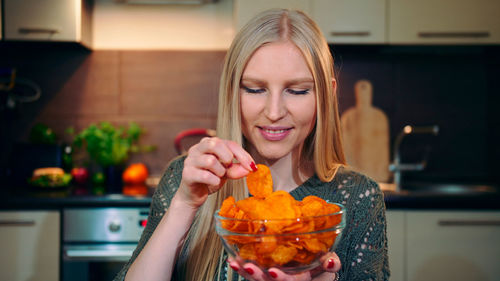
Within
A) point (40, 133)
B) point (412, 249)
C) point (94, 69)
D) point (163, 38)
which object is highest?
point (163, 38)

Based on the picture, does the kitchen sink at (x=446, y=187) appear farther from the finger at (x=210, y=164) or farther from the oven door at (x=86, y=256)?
the finger at (x=210, y=164)

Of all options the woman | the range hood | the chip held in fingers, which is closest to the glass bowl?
the chip held in fingers

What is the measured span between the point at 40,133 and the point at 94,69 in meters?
0.48

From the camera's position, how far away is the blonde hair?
102 centimetres

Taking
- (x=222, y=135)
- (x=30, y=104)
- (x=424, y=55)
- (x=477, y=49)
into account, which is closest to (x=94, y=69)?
Result: (x=30, y=104)

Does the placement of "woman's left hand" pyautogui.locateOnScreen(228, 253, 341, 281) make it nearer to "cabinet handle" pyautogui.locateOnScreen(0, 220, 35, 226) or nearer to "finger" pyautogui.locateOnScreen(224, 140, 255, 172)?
"finger" pyautogui.locateOnScreen(224, 140, 255, 172)

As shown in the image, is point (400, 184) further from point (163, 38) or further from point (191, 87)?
point (163, 38)

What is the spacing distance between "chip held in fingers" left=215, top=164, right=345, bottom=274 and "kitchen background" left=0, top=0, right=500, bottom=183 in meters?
1.97

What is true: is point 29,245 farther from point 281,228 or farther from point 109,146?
point 281,228

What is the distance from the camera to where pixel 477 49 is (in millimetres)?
2496

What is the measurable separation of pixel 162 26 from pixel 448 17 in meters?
1.60

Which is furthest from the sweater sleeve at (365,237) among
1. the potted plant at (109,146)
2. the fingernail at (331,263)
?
the potted plant at (109,146)

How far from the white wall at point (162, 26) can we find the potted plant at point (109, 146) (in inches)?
20.3

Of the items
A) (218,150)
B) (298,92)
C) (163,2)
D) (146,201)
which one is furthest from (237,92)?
(163,2)
